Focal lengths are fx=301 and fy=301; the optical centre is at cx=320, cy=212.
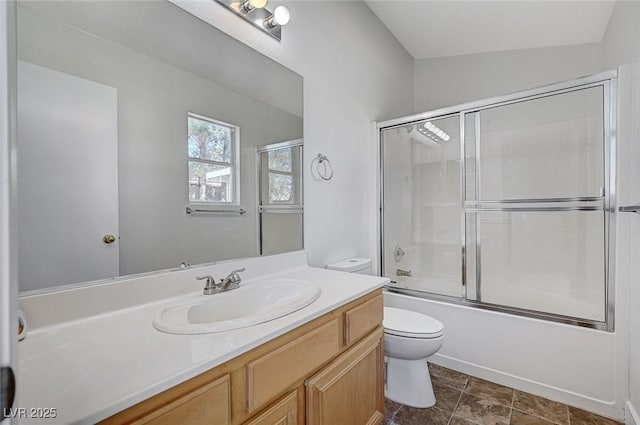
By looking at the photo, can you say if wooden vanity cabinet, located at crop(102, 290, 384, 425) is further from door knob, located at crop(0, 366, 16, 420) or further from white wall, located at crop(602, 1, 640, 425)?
white wall, located at crop(602, 1, 640, 425)

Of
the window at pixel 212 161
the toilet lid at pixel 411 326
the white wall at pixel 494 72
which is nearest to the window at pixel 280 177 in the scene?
the window at pixel 212 161

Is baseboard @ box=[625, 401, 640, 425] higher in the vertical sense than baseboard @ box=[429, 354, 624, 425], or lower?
higher

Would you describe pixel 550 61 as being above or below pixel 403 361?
above

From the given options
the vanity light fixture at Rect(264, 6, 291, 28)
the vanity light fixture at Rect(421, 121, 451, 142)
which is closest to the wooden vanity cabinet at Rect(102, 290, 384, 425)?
the vanity light fixture at Rect(264, 6, 291, 28)

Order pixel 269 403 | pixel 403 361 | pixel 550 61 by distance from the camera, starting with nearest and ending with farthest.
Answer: pixel 269 403 → pixel 403 361 → pixel 550 61

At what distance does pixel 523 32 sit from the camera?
262cm

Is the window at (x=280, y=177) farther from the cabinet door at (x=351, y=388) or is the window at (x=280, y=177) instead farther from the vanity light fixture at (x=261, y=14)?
the cabinet door at (x=351, y=388)

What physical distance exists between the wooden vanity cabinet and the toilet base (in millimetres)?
353

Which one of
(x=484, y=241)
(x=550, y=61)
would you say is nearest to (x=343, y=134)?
(x=484, y=241)

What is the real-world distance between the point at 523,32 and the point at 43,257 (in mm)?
3556

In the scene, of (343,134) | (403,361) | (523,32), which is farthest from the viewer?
(523,32)

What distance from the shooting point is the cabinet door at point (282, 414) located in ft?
2.85

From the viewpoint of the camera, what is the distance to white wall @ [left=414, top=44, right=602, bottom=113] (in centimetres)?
271

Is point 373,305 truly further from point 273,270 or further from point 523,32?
point 523,32
